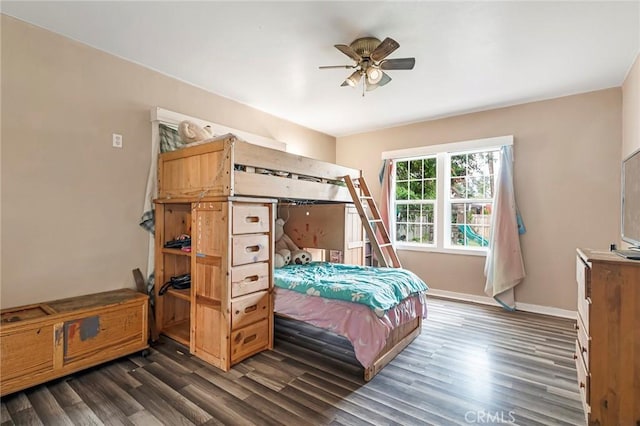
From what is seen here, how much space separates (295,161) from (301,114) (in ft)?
5.70

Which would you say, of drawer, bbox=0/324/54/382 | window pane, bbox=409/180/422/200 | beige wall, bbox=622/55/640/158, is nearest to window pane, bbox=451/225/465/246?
window pane, bbox=409/180/422/200

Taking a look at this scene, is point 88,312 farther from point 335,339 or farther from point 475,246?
point 475,246

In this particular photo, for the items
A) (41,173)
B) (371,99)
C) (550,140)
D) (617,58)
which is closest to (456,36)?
(371,99)

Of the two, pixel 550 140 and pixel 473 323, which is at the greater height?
pixel 550 140

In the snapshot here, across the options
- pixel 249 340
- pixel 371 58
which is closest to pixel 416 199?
Answer: pixel 371 58

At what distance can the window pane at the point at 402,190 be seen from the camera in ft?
16.4

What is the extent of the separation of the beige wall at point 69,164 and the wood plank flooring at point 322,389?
86cm

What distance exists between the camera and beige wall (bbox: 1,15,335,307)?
226cm

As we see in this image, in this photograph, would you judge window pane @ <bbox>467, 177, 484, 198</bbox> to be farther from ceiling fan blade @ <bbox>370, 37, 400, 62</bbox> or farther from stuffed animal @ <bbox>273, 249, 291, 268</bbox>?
stuffed animal @ <bbox>273, 249, 291, 268</bbox>

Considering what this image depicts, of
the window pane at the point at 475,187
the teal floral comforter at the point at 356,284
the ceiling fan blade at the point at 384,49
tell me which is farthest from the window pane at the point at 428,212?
the ceiling fan blade at the point at 384,49

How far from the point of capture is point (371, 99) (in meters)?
3.85

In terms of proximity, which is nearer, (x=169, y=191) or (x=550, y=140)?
(x=169, y=191)

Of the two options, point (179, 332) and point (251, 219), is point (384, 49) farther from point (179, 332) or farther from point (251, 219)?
point (179, 332)

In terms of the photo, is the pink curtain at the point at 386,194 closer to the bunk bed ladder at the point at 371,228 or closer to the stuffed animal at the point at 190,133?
the bunk bed ladder at the point at 371,228
